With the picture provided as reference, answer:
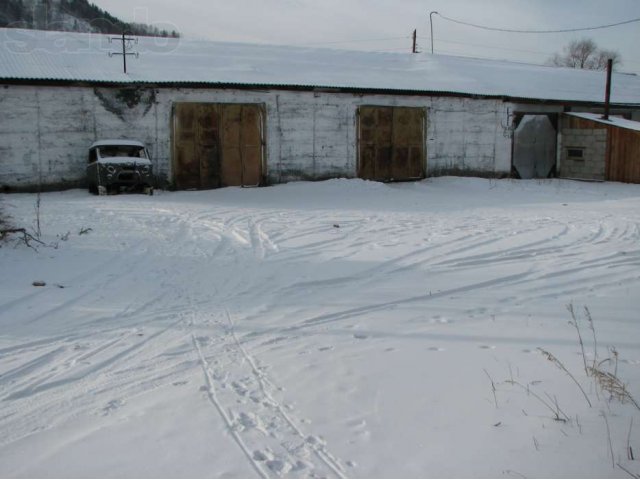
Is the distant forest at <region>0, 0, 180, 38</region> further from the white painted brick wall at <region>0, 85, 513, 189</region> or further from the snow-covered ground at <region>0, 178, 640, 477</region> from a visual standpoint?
the snow-covered ground at <region>0, 178, 640, 477</region>

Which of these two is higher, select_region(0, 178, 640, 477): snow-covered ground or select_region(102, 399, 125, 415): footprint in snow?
select_region(0, 178, 640, 477): snow-covered ground

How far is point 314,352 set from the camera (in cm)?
474

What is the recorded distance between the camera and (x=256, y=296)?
21.0 ft

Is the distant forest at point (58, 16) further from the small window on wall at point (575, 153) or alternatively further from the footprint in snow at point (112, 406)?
the footprint in snow at point (112, 406)

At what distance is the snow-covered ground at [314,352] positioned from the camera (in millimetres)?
3197

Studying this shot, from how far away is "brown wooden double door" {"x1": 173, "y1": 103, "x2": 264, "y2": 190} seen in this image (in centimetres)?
1797

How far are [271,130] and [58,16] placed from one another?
68777mm

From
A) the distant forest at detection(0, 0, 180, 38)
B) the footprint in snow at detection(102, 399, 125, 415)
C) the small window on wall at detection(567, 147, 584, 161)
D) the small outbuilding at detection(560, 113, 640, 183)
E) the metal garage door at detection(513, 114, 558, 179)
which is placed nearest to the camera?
the footprint in snow at detection(102, 399, 125, 415)

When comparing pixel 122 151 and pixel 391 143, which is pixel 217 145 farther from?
pixel 391 143

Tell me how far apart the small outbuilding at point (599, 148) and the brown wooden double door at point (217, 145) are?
461 inches

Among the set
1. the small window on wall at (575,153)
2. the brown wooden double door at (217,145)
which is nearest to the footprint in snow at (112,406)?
the brown wooden double door at (217,145)

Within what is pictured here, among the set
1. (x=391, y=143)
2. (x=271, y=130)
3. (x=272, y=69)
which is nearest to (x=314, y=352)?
(x=271, y=130)

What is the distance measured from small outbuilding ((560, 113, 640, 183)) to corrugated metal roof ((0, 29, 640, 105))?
157 centimetres

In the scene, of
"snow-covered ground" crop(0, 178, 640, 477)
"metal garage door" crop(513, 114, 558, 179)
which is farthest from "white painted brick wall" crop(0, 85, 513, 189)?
"snow-covered ground" crop(0, 178, 640, 477)
